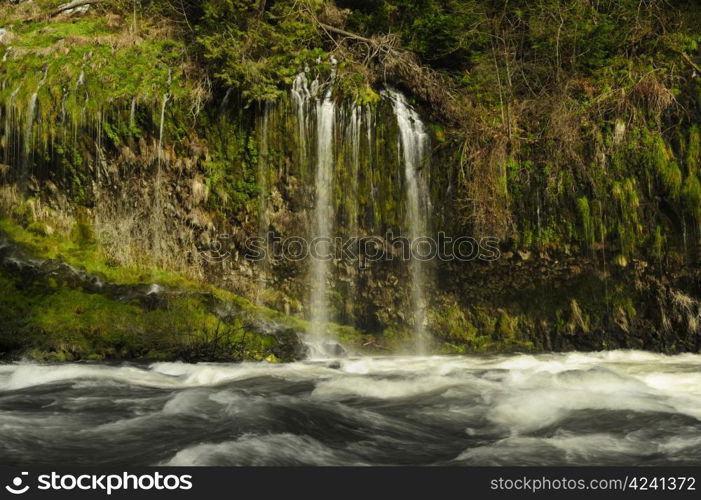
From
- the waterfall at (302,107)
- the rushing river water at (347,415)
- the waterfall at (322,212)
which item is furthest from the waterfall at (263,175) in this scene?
the rushing river water at (347,415)

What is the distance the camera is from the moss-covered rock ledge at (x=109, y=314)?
8.51 m

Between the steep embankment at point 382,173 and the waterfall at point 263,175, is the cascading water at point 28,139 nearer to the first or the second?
the steep embankment at point 382,173

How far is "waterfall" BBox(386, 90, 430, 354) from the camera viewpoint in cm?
987

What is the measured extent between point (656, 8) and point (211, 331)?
853 cm

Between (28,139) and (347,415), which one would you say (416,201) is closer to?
(347,415)

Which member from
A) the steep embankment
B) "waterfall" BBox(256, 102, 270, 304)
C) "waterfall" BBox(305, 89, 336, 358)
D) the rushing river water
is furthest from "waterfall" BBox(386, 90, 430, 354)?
"waterfall" BBox(256, 102, 270, 304)

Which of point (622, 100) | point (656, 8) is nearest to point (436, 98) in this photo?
point (622, 100)

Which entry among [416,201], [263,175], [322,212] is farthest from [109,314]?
[416,201]

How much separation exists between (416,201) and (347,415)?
4.73 m

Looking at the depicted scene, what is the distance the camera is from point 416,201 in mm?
9883

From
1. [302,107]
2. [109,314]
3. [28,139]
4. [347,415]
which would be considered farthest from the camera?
[302,107]

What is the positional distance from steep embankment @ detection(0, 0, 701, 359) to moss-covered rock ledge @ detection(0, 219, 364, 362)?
2.6 inches

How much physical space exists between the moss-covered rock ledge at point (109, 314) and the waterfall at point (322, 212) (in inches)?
20.9

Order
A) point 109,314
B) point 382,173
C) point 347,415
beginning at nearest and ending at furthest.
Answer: point 347,415
point 109,314
point 382,173
